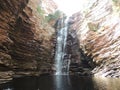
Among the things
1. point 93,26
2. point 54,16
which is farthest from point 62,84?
point 54,16

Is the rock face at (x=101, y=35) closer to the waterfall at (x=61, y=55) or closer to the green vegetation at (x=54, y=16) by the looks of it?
the waterfall at (x=61, y=55)

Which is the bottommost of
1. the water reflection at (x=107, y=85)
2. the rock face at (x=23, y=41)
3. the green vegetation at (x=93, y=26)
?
the water reflection at (x=107, y=85)

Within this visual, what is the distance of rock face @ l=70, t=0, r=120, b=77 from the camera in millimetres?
29062

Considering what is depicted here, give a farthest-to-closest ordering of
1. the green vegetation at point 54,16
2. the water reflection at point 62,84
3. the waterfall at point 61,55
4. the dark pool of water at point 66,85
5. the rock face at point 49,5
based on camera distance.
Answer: the rock face at point 49,5, the green vegetation at point 54,16, the waterfall at point 61,55, the water reflection at point 62,84, the dark pool of water at point 66,85

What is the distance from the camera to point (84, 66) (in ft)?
116

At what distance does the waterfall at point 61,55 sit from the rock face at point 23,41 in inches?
51.9

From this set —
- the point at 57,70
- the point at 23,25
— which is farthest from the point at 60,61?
the point at 23,25

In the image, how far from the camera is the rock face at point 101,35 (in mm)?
29062

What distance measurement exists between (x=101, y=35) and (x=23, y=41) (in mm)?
13251

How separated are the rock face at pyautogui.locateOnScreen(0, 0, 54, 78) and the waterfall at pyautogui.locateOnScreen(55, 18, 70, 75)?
4.32 ft

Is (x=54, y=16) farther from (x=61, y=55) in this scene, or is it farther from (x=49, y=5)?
(x=61, y=55)

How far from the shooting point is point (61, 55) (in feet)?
128

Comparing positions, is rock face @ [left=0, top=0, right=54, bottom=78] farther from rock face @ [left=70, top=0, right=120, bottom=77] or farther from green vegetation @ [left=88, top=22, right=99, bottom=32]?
green vegetation @ [left=88, top=22, right=99, bottom=32]

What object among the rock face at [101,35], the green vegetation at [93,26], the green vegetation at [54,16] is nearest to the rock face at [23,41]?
the green vegetation at [54,16]
